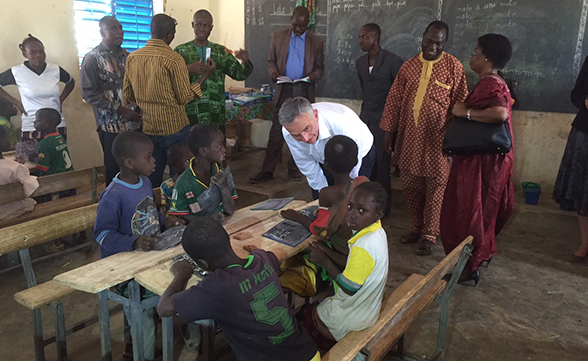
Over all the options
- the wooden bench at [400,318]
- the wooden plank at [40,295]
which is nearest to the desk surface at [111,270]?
the wooden plank at [40,295]

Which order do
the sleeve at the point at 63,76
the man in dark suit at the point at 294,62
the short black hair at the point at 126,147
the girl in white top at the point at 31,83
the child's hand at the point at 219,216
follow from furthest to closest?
1. the man in dark suit at the point at 294,62
2. the sleeve at the point at 63,76
3. the girl in white top at the point at 31,83
4. the child's hand at the point at 219,216
5. the short black hair at the point at 126,147

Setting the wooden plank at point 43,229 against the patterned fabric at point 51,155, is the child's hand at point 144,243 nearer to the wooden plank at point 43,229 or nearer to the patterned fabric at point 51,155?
the wooden plank at point 43,229

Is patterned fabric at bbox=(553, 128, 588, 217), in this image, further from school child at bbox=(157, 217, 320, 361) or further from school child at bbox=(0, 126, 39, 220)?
school child at bbox=(0, 126, 39, 220)

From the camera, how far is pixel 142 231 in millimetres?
2283

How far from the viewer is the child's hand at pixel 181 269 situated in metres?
1.81

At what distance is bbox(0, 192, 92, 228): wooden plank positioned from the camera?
3285 mm

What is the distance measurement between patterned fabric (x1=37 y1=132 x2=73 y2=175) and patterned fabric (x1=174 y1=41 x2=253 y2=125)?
117 centimetres

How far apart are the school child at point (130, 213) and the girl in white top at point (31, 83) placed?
3.04 metres

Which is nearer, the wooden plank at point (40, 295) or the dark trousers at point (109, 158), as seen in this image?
the wooden plank at point (40, 295)

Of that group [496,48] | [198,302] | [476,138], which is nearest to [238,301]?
[198,302]

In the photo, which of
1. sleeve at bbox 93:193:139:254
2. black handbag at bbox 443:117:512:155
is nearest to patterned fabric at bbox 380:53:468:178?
black handbag at bbox 443:117:512:155

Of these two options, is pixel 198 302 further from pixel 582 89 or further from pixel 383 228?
pixel 582 89

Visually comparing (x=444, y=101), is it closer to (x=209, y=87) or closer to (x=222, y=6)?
(x=209, y=87)

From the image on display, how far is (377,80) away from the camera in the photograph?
4.65m
